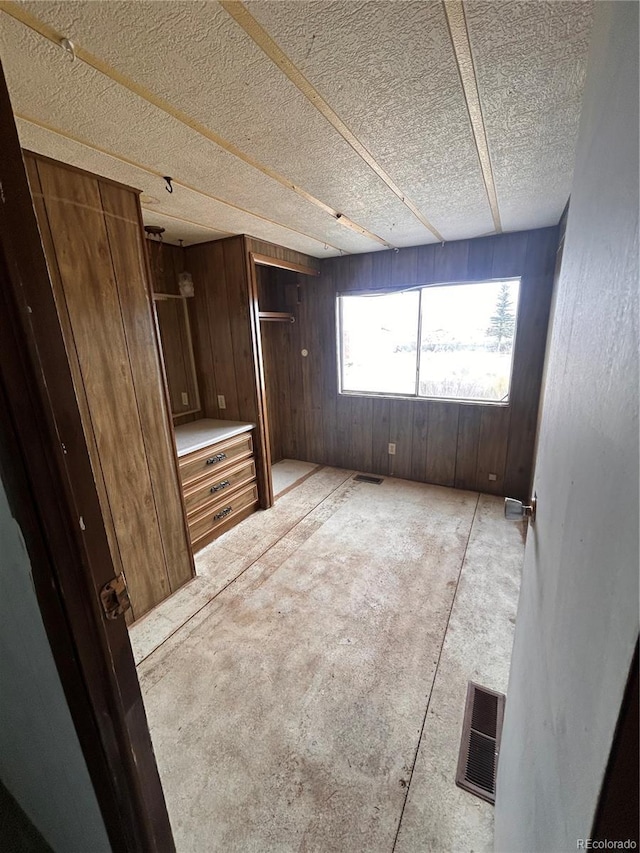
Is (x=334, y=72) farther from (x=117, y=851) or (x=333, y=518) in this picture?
(x=333, y=518)

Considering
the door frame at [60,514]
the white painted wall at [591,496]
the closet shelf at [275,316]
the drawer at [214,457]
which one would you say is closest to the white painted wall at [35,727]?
the door frame at [60,514]

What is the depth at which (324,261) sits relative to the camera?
3.74m

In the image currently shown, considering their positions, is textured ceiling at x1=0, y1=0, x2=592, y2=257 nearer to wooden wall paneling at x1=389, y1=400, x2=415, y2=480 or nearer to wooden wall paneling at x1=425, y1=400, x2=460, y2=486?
wooden wall paneling at x1=425, y1=400, x2=460, y2=486

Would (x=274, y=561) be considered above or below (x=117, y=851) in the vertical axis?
below

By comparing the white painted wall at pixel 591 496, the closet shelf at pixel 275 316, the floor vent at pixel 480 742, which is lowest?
the floor vent at pixel 480 742

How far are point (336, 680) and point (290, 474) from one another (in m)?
2.57

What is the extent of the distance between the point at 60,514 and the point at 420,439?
343 centimetres

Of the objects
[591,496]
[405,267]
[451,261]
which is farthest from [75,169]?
[451,261]

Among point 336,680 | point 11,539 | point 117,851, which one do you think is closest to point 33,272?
point 11,539

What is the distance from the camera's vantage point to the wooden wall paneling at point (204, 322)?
2.94 meters

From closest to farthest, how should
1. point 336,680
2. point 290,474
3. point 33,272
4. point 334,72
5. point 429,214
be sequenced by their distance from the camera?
point 33,272
point 334,72
point 336,680
point 429,214
point 290,474

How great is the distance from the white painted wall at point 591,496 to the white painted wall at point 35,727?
88cm

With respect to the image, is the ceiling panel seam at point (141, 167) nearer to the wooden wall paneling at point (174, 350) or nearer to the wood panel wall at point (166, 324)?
the wood panel wall at point (166, 324)

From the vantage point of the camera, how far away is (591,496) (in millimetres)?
469
